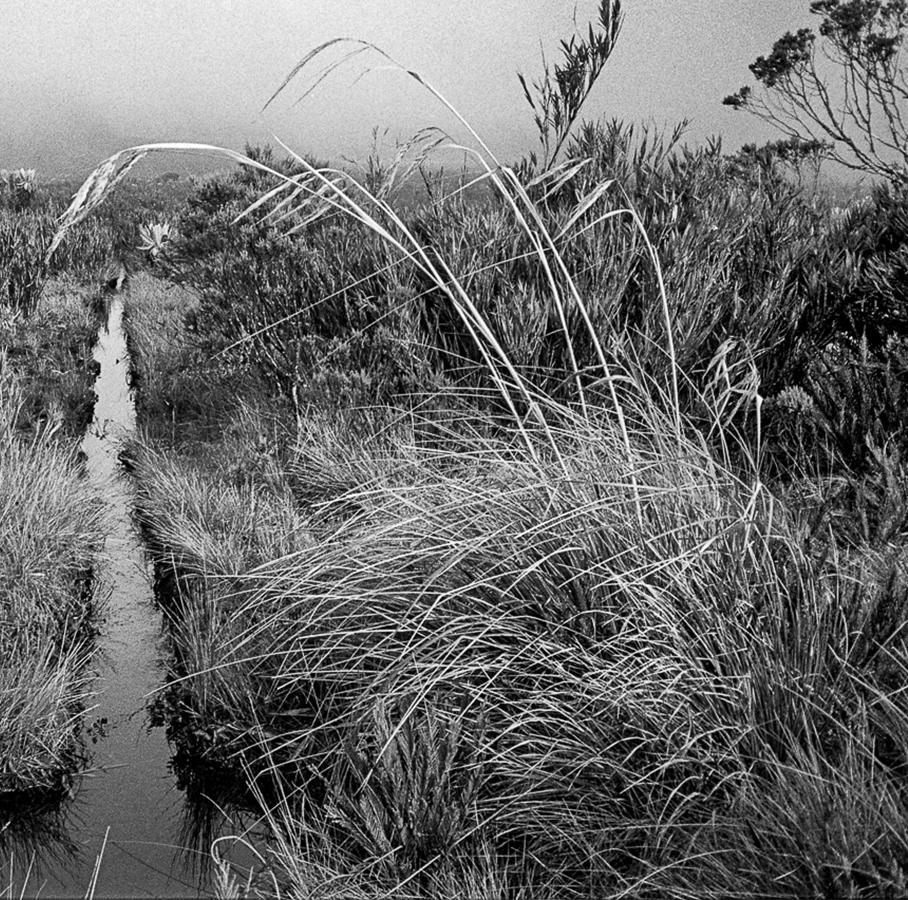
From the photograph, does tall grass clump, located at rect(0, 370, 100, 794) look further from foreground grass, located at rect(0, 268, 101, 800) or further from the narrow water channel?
the narrow water channel

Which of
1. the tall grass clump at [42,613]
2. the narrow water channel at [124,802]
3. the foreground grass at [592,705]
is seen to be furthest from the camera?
the tall grass clump at [42,613]

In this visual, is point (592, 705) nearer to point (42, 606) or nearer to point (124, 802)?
point (124, 802)

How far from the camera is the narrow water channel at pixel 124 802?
3.40 meters

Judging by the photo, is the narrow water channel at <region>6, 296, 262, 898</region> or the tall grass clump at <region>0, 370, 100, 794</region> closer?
the narrow water channel at <region>6, 296, 262, 898</region>

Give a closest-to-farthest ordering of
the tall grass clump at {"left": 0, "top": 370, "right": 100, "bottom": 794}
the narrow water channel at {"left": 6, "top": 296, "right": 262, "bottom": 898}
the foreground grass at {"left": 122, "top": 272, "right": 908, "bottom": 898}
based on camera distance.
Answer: the foreground grass at {"left": 122, "top": 272, "right": 908, "bottom": 898}
the narrow water channel at {"left": 6, "top": 296, "right": 262, "bottom": 898}
the tall grass clump at {"left": 0, "top": 370, "right": 100, "bottom": 794}

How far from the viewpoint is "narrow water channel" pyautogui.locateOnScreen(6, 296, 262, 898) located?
3396mm

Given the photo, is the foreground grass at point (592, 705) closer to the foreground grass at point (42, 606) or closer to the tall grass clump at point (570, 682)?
the tall grass clump at point (570, 682)

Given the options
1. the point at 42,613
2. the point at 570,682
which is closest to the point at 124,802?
the point at 42,613

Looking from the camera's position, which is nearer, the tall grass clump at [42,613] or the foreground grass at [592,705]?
the foreground grass at [592,705]

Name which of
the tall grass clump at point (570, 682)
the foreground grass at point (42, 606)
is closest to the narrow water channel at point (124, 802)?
the foreground grass at point (42, 606)

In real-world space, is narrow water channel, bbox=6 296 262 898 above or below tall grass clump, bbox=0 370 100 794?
below

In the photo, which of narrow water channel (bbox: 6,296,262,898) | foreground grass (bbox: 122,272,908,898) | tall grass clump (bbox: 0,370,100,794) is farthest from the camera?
Answer: tall grass clump (bbox: 0,370,100,794)

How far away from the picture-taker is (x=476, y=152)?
361 cm

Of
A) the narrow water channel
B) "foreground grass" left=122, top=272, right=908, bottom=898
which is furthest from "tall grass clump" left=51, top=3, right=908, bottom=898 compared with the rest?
the narrow water channel
